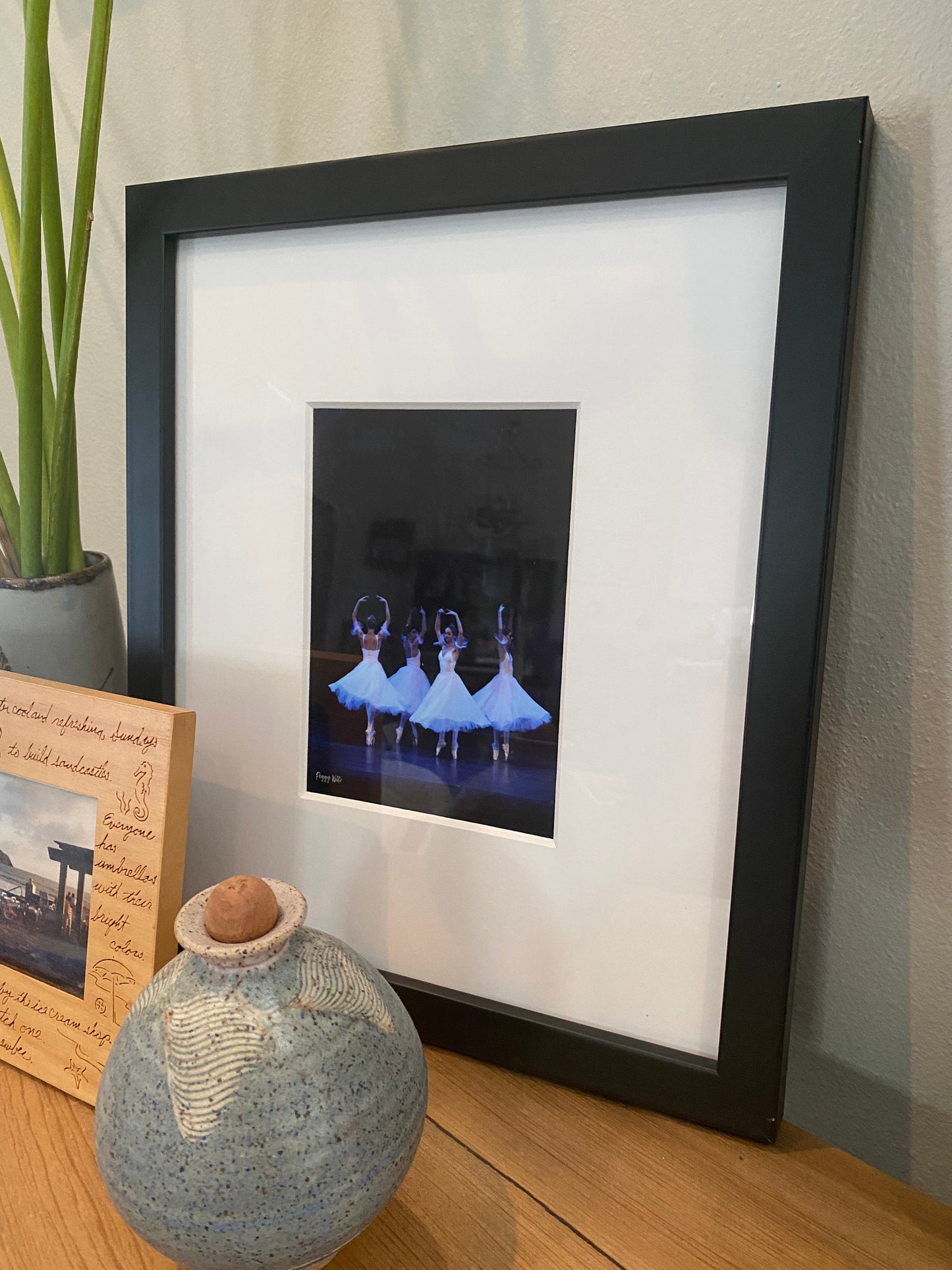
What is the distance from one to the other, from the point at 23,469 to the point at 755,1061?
53 centimetres

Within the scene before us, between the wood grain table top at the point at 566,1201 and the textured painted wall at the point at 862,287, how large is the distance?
9 cm

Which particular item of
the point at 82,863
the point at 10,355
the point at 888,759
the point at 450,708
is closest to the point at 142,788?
the point at 82,863

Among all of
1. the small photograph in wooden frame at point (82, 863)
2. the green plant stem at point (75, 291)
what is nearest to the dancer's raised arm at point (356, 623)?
the small photograph in wooden frame at point (82, 863)

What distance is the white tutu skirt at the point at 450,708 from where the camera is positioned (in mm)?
472

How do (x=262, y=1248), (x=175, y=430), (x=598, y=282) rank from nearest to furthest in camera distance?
(x=262, y=1248) < (x=598, y=282) < (x=175, y=430)

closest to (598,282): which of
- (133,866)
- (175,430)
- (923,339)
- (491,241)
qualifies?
(491,241)

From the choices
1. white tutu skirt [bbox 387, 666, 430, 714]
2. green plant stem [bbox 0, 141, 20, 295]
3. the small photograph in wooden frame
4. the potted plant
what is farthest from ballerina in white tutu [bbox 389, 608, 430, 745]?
green plant stem [bbox 0, 141, 20, 295]

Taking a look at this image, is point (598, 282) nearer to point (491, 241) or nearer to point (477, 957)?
point (491, 241)

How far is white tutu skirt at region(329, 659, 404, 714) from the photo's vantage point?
1.61 ft

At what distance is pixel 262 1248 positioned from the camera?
31cm

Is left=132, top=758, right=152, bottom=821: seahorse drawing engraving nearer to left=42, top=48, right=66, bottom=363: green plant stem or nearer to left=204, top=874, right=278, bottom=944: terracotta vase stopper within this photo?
left=204, top=874, right=278, bottom=944: terracotta vase stopper

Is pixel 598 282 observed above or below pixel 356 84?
below

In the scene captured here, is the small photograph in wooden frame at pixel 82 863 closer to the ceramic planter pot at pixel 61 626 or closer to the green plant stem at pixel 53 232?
the ceramic planter pot at pixel 61 626

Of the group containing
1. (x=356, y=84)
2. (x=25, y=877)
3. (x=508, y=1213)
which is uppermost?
(x=356, y=84)
